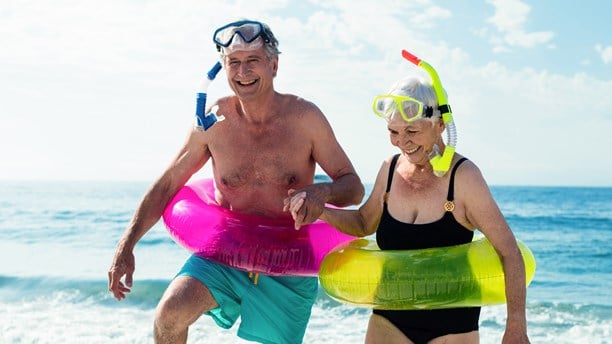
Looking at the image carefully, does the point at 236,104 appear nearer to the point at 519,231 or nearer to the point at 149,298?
the point at 149,298

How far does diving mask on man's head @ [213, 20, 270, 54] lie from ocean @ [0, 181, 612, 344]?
12.3 feet

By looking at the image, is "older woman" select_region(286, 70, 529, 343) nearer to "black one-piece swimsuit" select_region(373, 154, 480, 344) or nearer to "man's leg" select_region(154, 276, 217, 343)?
"black one-piece swimsuit" select_region(373, 154, 480, 344)

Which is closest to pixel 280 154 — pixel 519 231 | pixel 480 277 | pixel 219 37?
pixel 219 37

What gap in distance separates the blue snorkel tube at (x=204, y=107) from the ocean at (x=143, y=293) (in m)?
3.40

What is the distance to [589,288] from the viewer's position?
11.4 metres

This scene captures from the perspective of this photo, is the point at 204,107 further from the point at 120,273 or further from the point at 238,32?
the point at 120,273

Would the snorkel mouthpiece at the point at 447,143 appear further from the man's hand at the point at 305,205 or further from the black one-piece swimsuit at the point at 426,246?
the man's hand at the point at 305,205

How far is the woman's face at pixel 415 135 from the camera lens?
3061 mm

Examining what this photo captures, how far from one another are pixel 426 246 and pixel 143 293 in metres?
7.06

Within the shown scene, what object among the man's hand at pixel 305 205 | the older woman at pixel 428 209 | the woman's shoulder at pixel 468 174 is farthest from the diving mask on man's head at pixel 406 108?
the man's hand at pixel 305 205

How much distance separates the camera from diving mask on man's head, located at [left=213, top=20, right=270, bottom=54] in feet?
12.7

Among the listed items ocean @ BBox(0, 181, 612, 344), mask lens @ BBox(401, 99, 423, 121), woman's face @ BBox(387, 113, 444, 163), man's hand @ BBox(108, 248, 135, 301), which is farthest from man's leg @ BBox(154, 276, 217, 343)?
ocean @ BBox(0, 181, 612, 344)

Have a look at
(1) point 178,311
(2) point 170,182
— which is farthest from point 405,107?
(2) point 170,182

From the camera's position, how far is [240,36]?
3.88m
